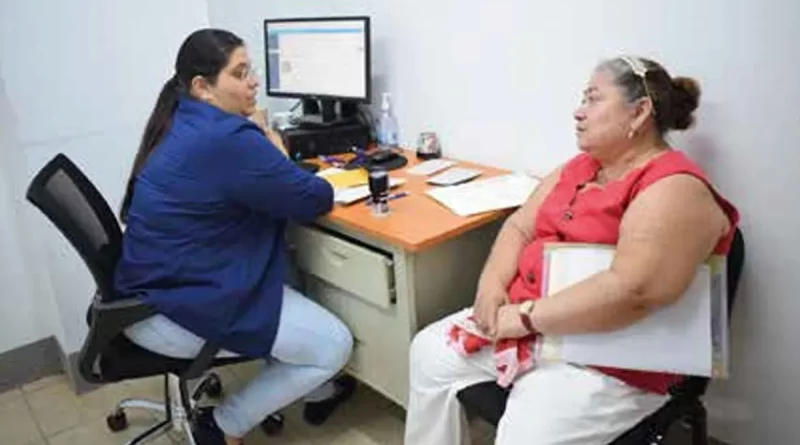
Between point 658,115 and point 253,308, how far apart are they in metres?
1.11

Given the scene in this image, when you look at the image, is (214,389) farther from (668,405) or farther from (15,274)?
(668,405)

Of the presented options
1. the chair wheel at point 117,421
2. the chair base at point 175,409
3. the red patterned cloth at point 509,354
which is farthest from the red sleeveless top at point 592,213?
the chair wheel at point 117,421

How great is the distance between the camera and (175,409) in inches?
83.0

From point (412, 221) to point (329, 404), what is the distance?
2.65 ft

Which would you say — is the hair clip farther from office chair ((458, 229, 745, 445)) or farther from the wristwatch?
the wristwatch

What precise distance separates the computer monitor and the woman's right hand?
1.00 m

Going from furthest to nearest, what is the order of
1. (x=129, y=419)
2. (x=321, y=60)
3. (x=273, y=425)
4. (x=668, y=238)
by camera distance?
1. (x=321, y=60)
2. (x=129, y=419)
3. (x=273, y=425)
4. (x=668, y=238)

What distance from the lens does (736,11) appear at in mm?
1540

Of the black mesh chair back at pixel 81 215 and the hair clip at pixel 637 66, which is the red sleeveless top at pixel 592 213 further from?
the black mesh chair back at pixel 81 215

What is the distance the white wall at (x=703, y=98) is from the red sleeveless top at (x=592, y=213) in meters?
0.16

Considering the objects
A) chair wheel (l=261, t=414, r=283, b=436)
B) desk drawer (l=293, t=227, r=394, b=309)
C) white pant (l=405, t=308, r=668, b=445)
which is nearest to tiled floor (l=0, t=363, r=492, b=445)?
chair wheel (l=261, t=414, r=283, b=436)

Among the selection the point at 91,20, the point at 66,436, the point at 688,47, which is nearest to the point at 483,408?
the point at 688,47

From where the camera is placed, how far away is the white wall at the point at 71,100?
2367 mm

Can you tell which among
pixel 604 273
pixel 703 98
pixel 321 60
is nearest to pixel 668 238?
pixel 604 273
